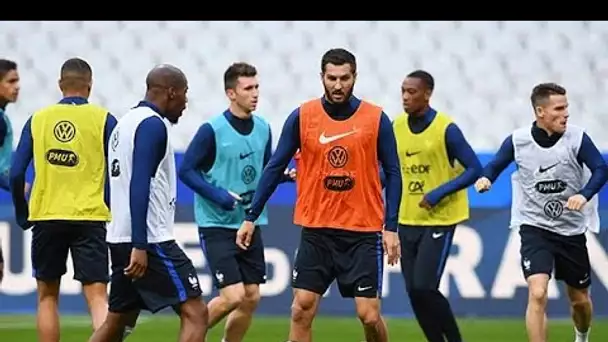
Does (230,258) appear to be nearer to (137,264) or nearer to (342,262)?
A: (342,262)

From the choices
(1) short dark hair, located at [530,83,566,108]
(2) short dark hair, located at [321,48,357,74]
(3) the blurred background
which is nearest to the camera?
(2) short dark hair, located at [321,48,357,74]

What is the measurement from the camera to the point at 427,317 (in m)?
10.9

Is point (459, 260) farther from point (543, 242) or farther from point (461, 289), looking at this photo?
point (543, 242)

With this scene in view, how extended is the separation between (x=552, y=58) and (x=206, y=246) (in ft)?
21.0

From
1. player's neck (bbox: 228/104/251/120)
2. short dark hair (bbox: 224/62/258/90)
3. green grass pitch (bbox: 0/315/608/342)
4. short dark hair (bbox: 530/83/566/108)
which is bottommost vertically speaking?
green grass pitch (bbox: 0/315/608/342)

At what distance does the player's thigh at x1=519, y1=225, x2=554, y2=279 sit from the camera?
1070 centimetres

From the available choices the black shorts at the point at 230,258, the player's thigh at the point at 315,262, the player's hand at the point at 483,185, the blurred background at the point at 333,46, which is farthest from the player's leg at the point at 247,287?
the blurred background at the point at 333,46

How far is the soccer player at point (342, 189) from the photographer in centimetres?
936

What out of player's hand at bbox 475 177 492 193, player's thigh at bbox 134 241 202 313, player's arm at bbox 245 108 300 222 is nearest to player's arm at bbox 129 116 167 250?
player's thigh at bbox 134 241 202 313

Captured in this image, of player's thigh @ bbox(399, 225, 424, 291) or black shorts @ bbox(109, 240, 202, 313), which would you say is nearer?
black shorts @ bbox(109, 240, 202, 313)

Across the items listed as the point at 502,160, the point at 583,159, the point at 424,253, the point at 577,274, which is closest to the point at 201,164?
the point at 424,253

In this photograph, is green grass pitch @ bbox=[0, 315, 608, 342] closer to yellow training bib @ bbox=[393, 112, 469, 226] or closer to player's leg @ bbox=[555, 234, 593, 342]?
player's leg @ bbox=[555, 234, 593, 342]

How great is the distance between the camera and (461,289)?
46.3ft

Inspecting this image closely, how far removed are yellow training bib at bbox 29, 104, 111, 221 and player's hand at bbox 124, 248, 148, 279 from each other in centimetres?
161
